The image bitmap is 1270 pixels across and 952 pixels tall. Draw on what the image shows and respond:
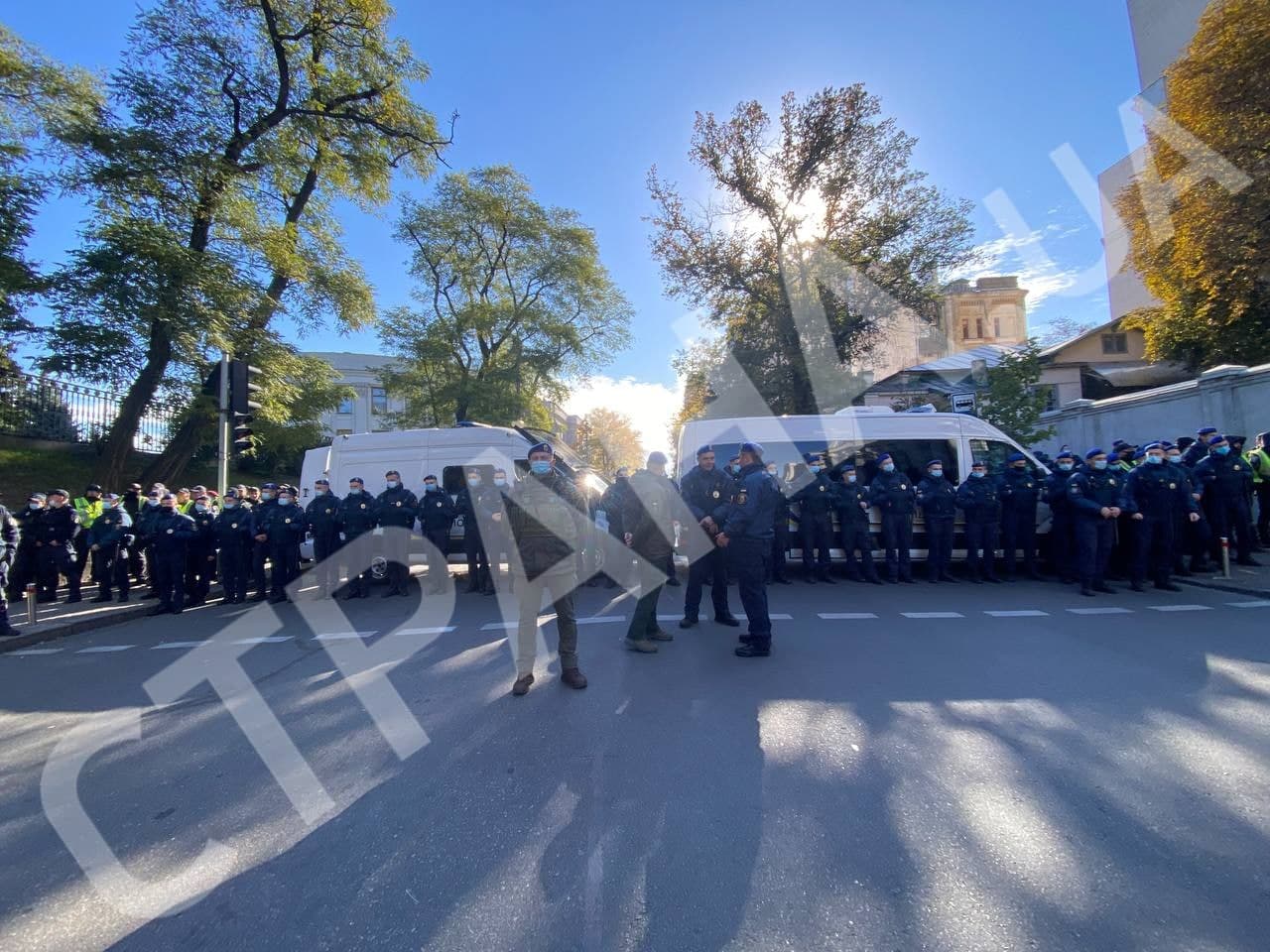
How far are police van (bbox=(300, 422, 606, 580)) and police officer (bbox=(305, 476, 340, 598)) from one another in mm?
562

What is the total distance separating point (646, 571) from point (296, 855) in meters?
3.64

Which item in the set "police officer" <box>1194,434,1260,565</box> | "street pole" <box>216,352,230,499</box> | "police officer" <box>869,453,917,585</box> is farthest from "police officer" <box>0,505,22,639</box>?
"police officer" <box>1194,434,1260,565</box>

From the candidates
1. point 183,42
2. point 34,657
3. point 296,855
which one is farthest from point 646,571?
point 183,42

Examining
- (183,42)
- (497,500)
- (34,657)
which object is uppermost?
(183,42)

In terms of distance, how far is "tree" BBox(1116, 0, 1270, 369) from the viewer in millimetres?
12414

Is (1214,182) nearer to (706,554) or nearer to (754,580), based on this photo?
(706,554)

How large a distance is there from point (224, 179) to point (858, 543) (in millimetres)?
14184

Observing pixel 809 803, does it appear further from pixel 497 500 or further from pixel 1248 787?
pixel 497 500

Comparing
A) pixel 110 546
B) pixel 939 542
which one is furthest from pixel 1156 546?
pixel 110 546

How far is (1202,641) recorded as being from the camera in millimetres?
5512

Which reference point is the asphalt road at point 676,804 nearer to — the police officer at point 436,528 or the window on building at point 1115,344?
the police officer at point 436,528

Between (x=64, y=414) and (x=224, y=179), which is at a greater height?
(x=224, y=179)

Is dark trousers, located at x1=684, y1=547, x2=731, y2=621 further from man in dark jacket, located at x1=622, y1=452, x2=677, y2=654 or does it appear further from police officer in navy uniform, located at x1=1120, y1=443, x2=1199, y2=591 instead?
police officer in navy uniform, located at x1=1120, y1=443, x2=1199, y2=591

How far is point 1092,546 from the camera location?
7.58 metres
